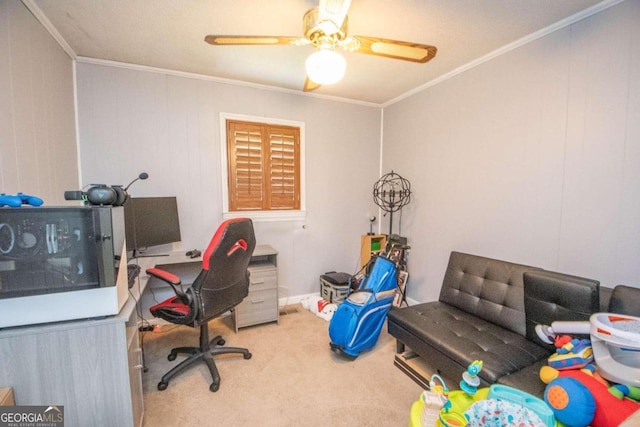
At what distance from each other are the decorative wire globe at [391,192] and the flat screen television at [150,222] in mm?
2440

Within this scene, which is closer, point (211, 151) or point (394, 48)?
point (394, 48)

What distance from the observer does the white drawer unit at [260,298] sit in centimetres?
264

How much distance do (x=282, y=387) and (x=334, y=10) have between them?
234cm

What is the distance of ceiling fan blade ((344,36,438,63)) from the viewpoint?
58.0 inches

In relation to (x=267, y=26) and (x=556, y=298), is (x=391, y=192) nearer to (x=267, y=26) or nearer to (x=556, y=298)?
(x=556, y=298)

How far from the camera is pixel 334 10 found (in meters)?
1.34

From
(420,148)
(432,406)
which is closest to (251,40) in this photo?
(432,406)

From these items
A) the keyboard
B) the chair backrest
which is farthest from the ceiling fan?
the keyboard

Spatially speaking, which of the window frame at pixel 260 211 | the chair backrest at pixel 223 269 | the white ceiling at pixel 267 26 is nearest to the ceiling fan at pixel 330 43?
the white ceiling at pixel 267 26

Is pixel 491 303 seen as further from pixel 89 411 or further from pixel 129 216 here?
pixel 129 216

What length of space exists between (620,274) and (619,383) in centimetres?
87

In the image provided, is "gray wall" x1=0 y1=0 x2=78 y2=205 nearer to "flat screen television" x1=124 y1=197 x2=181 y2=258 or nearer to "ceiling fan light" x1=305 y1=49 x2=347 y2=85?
"flat screen television" x1=124 y1=197 x2=181 y2=258

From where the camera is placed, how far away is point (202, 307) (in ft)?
5.85

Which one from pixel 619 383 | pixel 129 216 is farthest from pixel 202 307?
pixel 619 383
